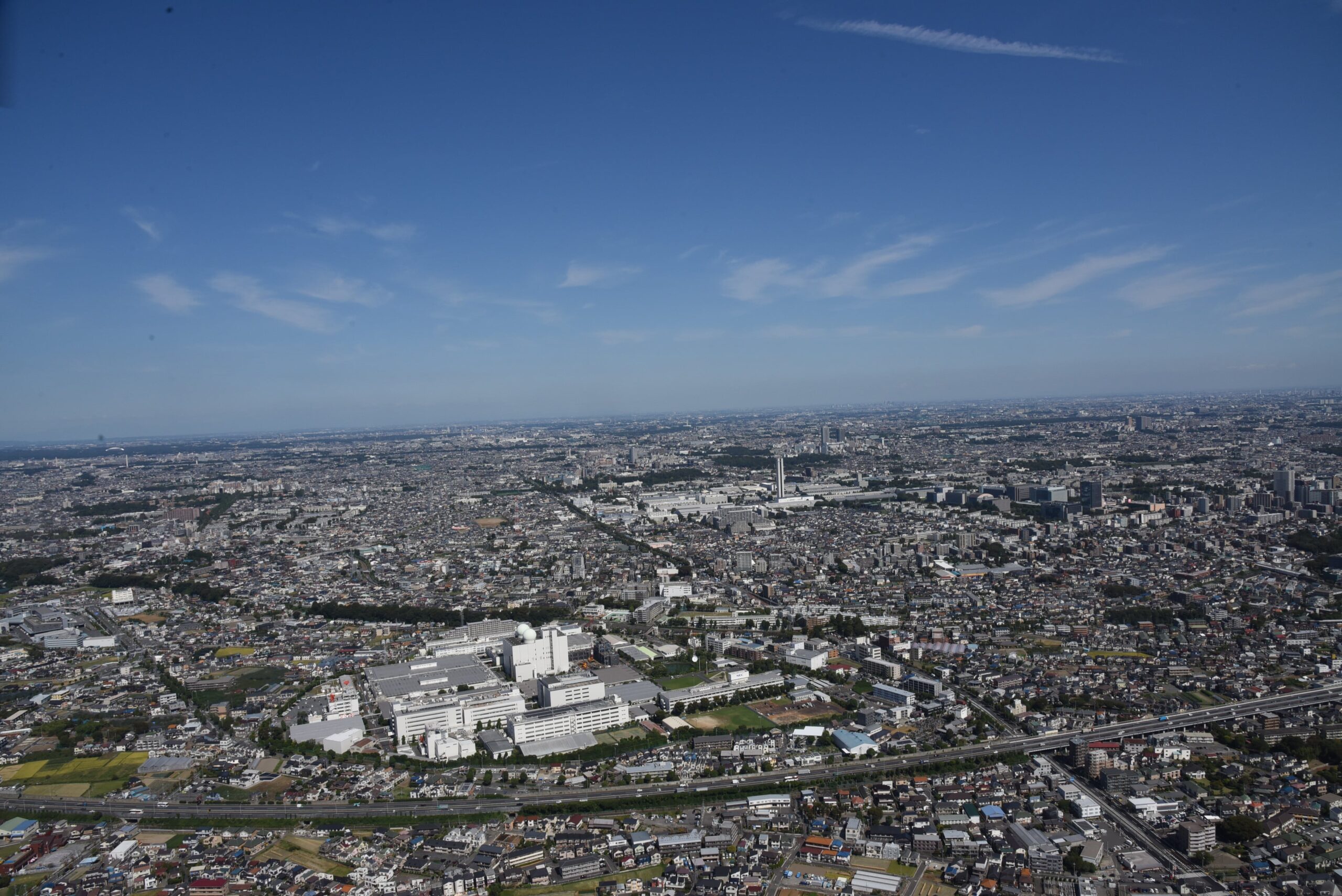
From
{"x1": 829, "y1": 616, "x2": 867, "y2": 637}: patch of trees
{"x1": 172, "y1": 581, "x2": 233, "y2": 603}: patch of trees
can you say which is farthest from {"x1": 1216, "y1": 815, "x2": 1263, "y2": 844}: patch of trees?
{"x1": 172, "y1": 581, "x2": 233, "y2": 603}: patch of trees

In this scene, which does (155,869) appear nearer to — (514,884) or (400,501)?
(514,884)

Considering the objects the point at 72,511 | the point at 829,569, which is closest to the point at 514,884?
the point at 829,569

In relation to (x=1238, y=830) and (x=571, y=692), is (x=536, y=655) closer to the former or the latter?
(x=571, y=692)

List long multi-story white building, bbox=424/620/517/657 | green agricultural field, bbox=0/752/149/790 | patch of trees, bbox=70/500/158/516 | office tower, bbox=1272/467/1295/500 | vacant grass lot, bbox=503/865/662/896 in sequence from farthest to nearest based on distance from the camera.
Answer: patch of trees, bbox=70/500/158/516
office tower, bbox=1272/467/1295/500
long multi-story white building, bbox=424/620/517/657
green agricultural field, bbox=0/752/149/790
vacant grass lot, bbox=503/865/662/896

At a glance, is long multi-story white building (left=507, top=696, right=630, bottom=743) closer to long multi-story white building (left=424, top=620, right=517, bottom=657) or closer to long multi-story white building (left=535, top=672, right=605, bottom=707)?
long multi-story white building (left=535, top=672, right=605, bottom=707)

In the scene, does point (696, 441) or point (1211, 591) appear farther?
point (696, 441)

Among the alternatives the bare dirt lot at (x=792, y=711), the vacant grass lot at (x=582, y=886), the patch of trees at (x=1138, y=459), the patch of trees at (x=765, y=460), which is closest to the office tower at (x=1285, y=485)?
the patch of trees at (x=1138, y=459)

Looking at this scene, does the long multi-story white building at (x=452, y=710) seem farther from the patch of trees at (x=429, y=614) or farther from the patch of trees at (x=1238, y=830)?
the patch of trees at (x=1238, y=830)
